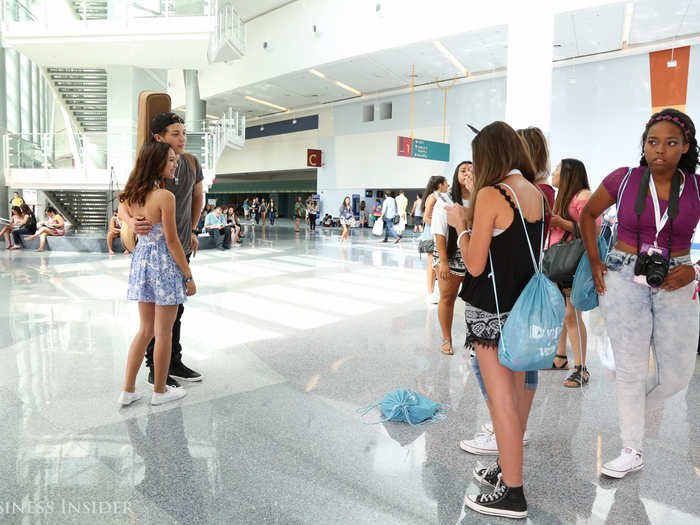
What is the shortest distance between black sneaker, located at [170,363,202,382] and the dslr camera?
2854 millimetres

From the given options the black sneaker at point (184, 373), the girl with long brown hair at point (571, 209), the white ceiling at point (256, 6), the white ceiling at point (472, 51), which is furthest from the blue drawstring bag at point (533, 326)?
the white ceiling at point (256, 6)

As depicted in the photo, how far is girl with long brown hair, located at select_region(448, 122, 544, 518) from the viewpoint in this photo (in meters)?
1.95

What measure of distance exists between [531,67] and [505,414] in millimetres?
9981

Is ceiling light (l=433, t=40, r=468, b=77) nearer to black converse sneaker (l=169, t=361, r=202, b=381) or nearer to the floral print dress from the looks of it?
black converse sneaker (l=169, t=361, r=202, b=381)

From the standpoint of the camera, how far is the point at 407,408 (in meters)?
2.99

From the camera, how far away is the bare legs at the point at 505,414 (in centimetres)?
203

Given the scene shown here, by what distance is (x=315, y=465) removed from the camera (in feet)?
7.96

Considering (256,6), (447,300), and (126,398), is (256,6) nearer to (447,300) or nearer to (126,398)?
(447,300)

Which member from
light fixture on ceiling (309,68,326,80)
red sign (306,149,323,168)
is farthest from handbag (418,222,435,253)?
red sign (306,149,323,168)

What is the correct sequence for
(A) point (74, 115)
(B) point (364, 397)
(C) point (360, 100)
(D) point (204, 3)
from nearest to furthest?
(B) point (364, 397), (D) point (204, 3), (A) point (74, 115), (C) point (360, 100)

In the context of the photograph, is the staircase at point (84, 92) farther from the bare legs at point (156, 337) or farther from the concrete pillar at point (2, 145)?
the bare legs at point (156, 337)

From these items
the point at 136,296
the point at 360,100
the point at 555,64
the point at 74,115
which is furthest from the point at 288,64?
the point at 136,296

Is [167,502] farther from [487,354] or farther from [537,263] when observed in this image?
[537,263]

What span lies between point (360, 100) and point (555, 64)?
32.3 feet
